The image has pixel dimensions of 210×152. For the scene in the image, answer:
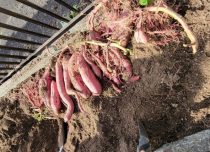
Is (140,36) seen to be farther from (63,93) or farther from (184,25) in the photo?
(63,93)

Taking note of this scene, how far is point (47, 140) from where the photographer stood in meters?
4.55

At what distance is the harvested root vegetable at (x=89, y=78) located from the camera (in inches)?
161

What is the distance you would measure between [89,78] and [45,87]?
23.2 inches

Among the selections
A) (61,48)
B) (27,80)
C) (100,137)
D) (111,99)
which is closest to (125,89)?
(111,99)

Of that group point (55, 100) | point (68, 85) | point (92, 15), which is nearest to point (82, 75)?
point (68, 85)

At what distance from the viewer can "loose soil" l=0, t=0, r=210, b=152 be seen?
12.3 feet

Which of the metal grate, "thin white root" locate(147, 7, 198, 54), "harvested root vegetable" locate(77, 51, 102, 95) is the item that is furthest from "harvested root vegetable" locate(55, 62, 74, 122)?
"thin white root" locate(147, 7, 198, 54)

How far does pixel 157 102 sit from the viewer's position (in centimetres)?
388

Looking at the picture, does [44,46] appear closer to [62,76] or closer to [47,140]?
[62,76]

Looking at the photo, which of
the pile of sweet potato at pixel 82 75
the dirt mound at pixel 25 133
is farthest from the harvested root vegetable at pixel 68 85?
the dirt mound at pixel 25 133

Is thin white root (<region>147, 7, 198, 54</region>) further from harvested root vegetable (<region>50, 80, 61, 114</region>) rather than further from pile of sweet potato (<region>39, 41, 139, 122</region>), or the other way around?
harvested root vegetable (<region>50, 80, 61, 114</region>)

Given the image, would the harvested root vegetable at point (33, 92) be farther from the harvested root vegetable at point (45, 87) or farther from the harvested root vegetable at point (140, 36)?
the harvested root vegetable at point (140, 36)

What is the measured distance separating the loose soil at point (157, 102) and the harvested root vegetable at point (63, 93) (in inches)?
3.2

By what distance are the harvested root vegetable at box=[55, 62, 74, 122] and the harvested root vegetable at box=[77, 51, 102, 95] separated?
0.28m
